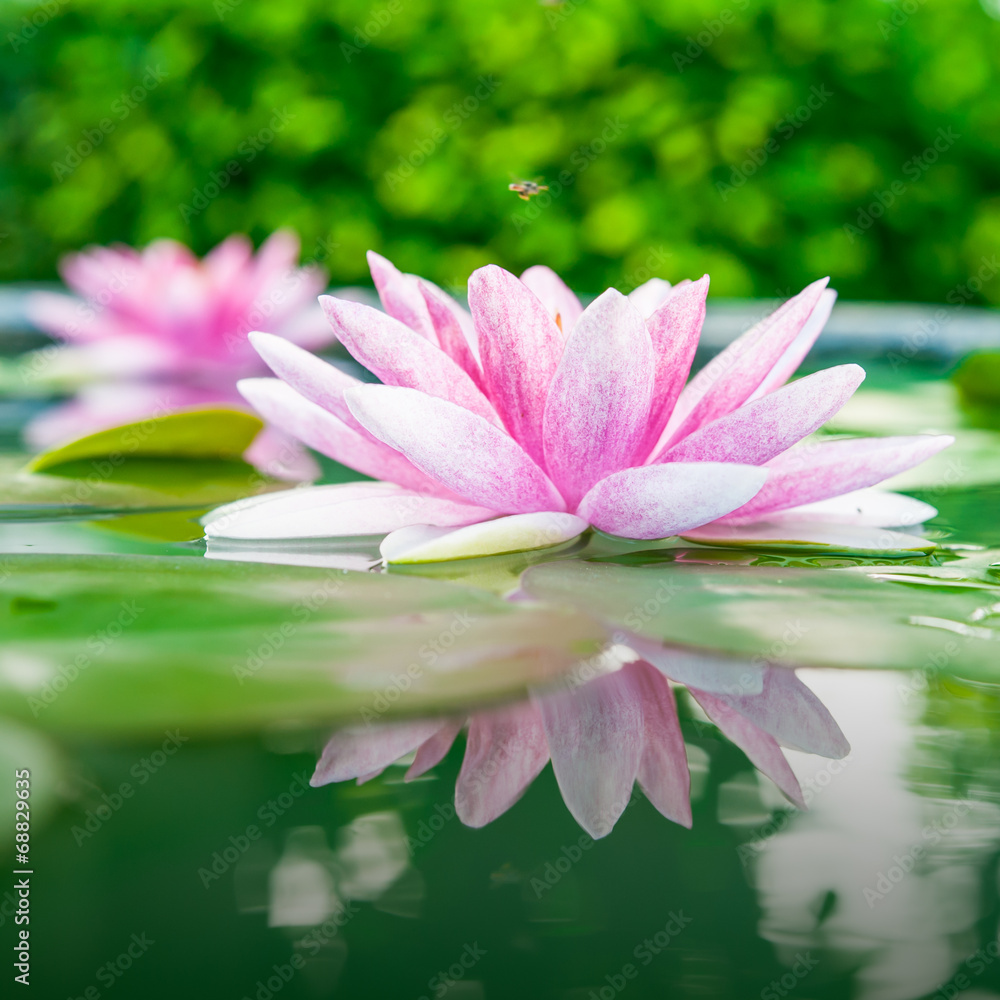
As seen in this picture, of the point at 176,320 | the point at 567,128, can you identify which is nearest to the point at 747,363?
the point at 176,320

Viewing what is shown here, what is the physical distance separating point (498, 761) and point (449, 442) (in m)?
0.23

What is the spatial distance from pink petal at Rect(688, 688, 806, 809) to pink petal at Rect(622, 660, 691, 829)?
2 centimetres

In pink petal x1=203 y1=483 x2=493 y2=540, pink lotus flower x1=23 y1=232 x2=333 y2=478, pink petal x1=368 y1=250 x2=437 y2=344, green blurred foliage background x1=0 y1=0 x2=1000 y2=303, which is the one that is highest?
green blurred foliage background x1=0 y1=0 x2=1000 y2=303

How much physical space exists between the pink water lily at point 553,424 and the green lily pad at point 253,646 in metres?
0.09

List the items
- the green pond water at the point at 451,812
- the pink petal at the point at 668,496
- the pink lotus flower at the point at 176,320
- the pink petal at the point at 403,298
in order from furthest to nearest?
the pink lotus flower at the point at 176,320 < the pink petal at the point at 403,298 < the pink petal at the point at 668,496 < the green pond water at the point at 451,812

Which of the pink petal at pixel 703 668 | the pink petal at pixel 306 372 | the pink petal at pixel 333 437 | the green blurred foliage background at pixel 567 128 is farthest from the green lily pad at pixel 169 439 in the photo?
the green blurred foliage background at pixel 567 128

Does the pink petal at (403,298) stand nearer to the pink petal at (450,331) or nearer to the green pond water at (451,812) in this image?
the pink petal at (450,331)

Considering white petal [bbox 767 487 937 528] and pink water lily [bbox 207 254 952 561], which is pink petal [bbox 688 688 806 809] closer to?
pink water lily [bbox 207 254 952 561]

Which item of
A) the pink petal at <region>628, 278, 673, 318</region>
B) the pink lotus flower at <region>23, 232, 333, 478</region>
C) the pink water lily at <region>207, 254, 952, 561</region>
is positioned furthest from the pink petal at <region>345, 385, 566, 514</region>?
the pink lotus flower at <region>23, 232, 333, 478</region>

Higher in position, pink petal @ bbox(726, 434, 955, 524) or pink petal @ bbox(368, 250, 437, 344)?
pink petal @ bbox(368, 250, 437, 344)

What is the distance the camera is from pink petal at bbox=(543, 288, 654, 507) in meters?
0.58

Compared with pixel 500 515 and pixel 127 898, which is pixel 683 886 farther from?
pixel 500 515

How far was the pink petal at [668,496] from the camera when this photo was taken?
0.58 m

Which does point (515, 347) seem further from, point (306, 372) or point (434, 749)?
point (434, 749)
